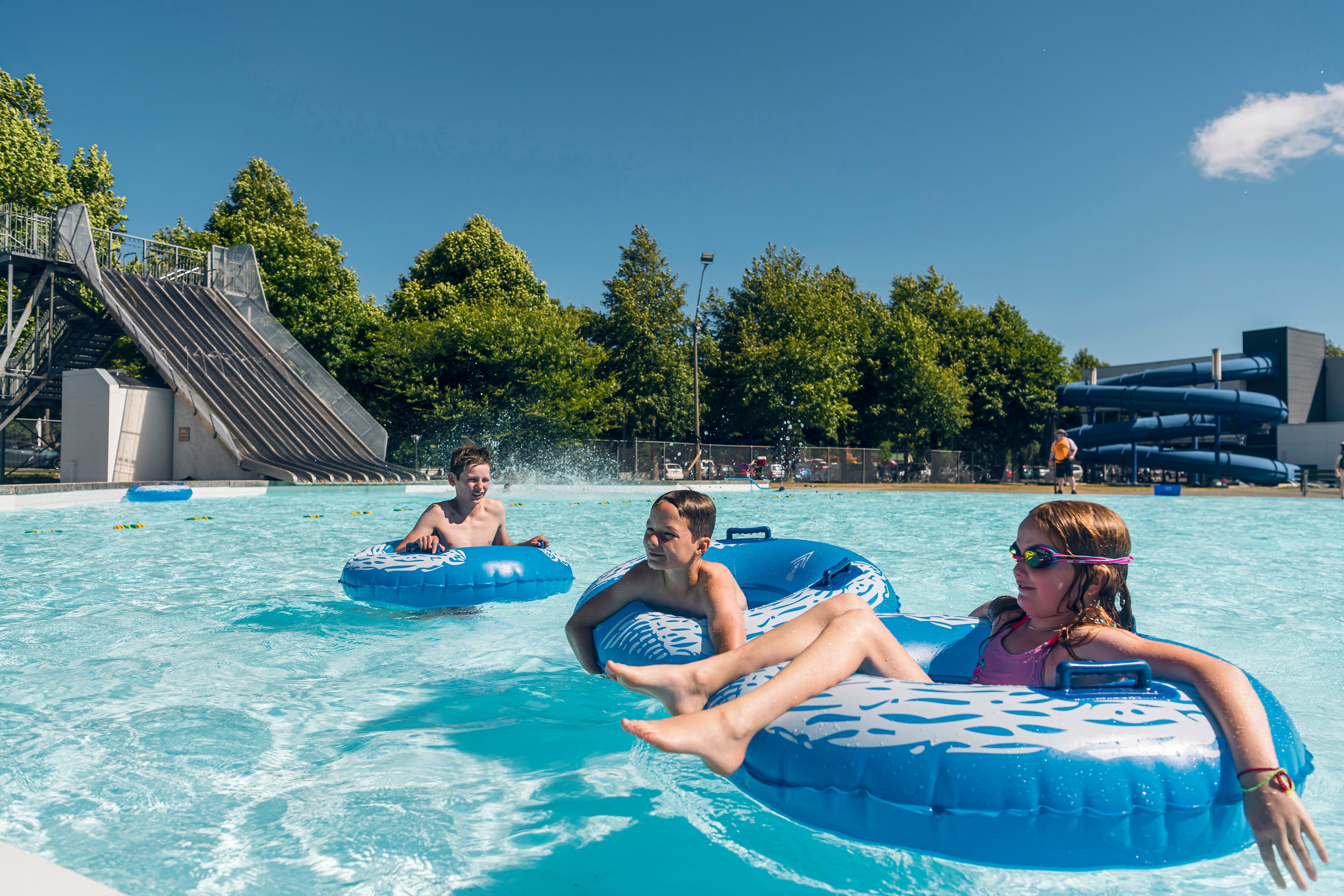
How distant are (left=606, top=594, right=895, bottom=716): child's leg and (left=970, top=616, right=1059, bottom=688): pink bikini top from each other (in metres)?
0.37

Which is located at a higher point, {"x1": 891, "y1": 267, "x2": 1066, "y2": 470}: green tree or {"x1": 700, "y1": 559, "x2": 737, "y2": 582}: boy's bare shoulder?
{"x1": 891, "y1": 267, "x2": 1066, "y2": 470}: green tree

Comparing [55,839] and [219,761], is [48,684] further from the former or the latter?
[55,839]

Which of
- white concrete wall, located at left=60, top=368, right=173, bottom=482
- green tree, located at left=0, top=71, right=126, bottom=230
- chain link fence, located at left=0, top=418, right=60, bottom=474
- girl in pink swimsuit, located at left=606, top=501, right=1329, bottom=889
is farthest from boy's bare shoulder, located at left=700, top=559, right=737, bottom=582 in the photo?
green tree, located at left=0, top=71, right=126, bottom=230

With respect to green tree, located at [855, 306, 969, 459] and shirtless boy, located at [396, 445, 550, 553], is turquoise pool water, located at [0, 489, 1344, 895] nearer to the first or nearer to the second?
shirtless boy, located at [396, 445, 550, 553]

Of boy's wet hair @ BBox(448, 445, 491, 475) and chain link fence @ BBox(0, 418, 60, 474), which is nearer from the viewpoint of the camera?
boy's wet hair @ BBox(448, 445, 491, 475)

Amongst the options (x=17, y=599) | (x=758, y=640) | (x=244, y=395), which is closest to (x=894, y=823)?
(x=758, y=640)

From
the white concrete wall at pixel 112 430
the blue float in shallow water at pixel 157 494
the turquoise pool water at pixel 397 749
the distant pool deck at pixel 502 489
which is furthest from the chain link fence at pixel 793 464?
the turquoise pool water at pixel 397 749

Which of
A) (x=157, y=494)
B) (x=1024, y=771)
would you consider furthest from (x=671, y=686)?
(x=157, y=494)

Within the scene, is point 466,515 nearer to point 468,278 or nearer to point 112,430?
point 112,430

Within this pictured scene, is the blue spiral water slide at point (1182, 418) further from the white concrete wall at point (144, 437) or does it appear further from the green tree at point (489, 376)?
the white concrete wall at point (144, 437)

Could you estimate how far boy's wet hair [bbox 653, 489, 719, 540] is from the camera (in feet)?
9.82

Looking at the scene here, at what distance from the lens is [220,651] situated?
179 inches

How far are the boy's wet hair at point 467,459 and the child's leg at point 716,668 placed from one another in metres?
3.37

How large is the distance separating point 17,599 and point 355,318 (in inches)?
878
